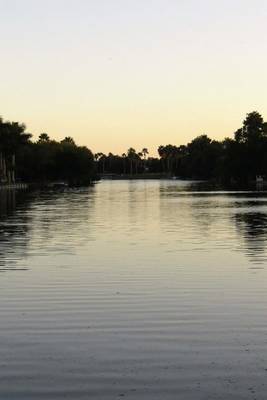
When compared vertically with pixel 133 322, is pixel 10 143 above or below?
above

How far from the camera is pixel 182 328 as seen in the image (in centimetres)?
1333

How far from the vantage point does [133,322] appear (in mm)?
13938

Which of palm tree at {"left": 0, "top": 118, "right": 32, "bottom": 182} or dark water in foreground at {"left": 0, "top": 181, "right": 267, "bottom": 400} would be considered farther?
palm tree at {"left": 0, "top": 118, "right": 32, "bottom": 182}

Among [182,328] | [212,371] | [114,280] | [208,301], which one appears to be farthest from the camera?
[114,280]

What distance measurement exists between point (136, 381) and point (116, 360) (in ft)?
3.95

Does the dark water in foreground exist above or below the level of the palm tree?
below

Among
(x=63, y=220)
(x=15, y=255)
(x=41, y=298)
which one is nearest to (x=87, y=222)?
(x=63, y=220)

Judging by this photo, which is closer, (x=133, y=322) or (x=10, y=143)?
(x=133, y=322)

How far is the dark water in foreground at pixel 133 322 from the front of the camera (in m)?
9.65

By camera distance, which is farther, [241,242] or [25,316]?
[241,242]

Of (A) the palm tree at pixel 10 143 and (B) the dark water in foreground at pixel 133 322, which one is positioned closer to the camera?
(B) the dark water in foreground at pixel 133 322

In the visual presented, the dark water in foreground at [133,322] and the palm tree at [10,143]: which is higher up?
the palm tree at [10,143]

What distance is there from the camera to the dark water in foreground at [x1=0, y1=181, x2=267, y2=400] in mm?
9648

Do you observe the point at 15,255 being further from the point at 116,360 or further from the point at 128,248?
the point at 116,360
